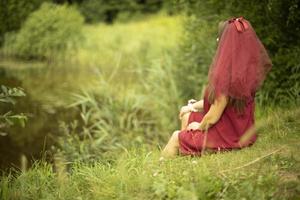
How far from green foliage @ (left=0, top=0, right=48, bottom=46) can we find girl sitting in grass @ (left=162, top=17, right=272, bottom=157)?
1318 centimetres

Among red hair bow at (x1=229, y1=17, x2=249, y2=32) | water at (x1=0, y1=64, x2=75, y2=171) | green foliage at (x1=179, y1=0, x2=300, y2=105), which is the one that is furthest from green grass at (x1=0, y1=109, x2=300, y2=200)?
water at (x1=0, y1=64, x2=75, y2=171)

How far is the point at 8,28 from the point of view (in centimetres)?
1789

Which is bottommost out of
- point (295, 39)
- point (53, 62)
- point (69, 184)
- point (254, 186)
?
point (53, 62)

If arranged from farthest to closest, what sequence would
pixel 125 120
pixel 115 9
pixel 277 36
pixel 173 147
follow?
1. pixel 115 9
2. pixel 125 120
3. pixel 277 36
4. pixel 173 147

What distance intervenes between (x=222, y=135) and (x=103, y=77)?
5981mm

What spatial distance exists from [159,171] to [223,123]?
0.83 meters

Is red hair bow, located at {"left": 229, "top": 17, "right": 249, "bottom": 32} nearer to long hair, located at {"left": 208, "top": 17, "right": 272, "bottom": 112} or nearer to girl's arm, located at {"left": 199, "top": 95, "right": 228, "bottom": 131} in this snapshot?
long hair, located at {"left": 208, "top": 17, "right": 272, "bottom": 112}

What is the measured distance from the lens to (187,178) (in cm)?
444

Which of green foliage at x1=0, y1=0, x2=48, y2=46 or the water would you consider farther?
green foliage at x1=0, y1=0, x2=48, y2=46

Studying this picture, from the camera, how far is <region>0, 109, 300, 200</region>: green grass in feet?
13.8

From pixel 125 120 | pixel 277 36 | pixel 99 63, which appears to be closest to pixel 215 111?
pixel 277 36

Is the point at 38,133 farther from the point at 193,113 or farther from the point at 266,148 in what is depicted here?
the point at 266,148

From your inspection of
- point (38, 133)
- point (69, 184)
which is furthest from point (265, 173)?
point (38, 133)

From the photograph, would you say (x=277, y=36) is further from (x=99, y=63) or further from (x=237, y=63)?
(x=99, y=63)
